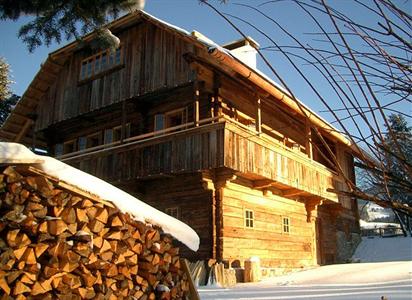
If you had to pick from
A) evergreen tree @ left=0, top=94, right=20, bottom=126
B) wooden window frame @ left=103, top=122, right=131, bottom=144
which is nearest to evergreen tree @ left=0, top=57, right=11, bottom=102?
evergreen tree @ left=0, top=94, right=20, bottom=126

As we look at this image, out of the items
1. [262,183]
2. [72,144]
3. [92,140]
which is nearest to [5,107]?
[72,144]

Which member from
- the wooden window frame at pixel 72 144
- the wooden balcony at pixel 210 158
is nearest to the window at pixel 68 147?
the wooden window frame at pixel 72 144

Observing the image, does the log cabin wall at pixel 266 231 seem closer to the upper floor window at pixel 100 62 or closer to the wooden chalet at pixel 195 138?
the wooden chalet at pixel 195 138

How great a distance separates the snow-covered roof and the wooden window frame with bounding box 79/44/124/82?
10.5m

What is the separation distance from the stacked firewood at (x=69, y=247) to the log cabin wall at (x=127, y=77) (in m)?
7.99

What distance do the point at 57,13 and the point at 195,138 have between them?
5.55m

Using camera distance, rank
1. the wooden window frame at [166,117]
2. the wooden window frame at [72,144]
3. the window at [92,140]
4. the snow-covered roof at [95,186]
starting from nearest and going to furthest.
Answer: the snow-covered roof at [95,186] → the wooden window frame at [166,117] → the window at [92,140] → the wooden window frame at [72,144]

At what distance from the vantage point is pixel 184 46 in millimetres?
14062

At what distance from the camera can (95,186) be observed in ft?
18.3

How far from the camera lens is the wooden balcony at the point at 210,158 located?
1172cm

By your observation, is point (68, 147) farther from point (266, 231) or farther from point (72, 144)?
point (266, 231)

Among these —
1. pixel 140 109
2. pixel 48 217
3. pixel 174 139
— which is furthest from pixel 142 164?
pixel 48 217

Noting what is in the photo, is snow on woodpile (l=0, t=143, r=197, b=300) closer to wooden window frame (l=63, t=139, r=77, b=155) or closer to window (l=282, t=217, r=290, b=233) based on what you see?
window (l=282, t=217, r=290, b=233)

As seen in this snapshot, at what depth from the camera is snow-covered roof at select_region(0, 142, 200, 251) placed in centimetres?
477
